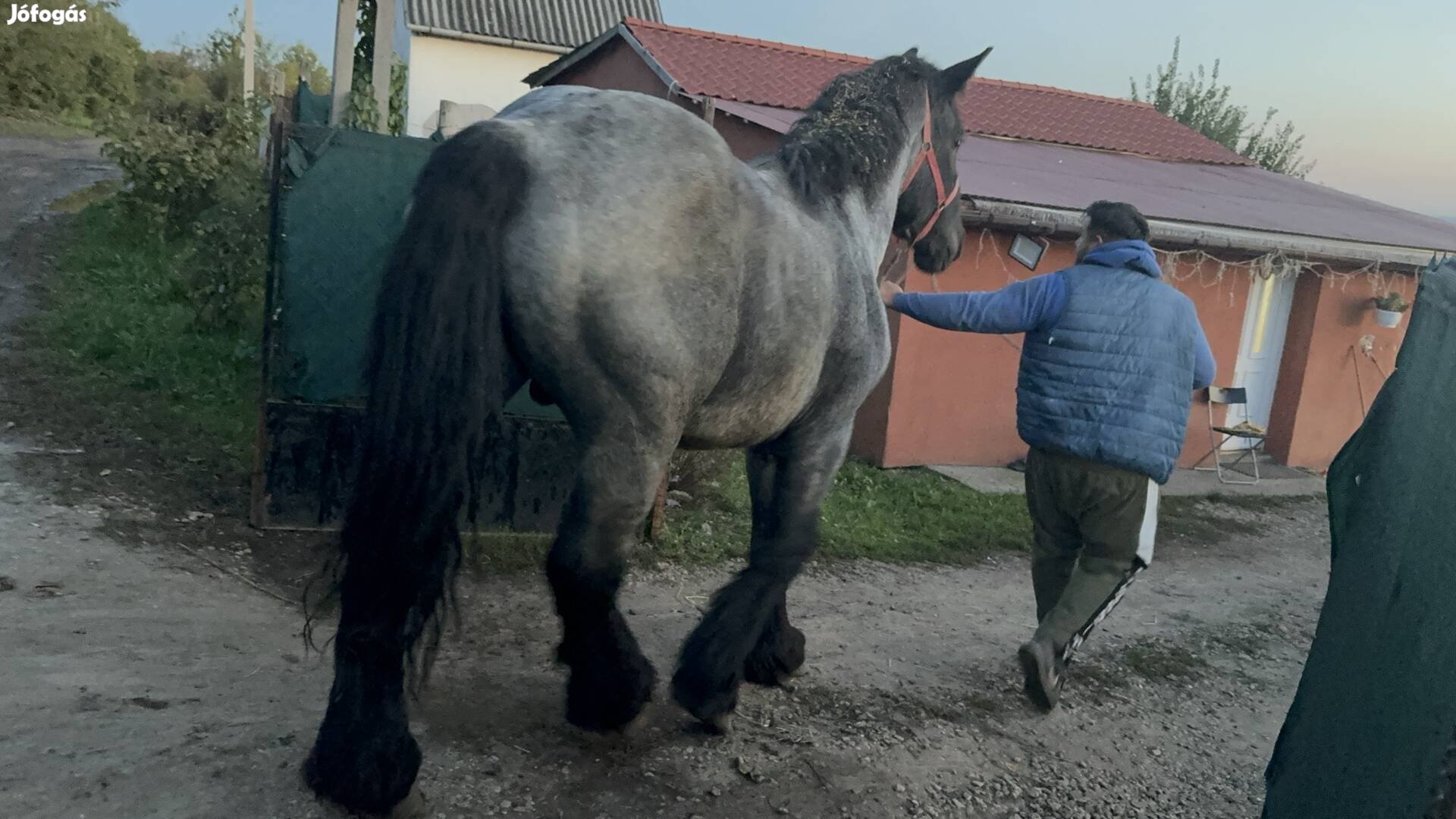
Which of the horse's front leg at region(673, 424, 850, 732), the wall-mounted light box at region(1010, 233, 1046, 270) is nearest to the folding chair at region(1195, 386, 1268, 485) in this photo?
the wall-mounted light box at region(1010, 233, 1046, 270)

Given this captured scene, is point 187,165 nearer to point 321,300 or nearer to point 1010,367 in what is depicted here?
point 321,300

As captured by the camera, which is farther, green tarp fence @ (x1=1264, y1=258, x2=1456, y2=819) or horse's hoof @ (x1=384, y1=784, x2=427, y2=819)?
horse's hoof @ (x1=384, y1=784, x2=427, y2=819)

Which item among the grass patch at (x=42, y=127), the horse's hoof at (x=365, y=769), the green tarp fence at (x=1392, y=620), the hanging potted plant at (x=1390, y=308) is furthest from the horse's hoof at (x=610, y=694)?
the grass patch at (x=42, y=127)

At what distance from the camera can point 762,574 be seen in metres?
3.24

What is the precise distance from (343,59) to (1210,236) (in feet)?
22.3

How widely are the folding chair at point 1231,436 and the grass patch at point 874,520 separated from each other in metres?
3.08

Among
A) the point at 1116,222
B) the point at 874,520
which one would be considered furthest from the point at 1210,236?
the point at 1116,222

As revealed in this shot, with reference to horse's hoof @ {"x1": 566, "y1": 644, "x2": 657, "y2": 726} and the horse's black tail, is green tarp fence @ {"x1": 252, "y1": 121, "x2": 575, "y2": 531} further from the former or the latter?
the horse's black tail

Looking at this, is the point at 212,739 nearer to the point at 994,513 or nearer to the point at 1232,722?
the point at 1232,722

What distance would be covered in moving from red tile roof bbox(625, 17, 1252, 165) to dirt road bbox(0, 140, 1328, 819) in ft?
23.1

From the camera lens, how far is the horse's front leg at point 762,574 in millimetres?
3092

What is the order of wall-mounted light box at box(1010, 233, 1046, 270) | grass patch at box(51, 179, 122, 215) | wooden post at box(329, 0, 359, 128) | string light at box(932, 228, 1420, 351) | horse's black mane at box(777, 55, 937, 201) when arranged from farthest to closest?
grass patch at box(51, 179, 122, 215), string light at box(932, 228, 1420, 351), wall-mounted light box at box(1010, 233, 1046, 270), wooden post at box(329, 0, 359, 128), horse's black mane at box(777, 55, 937, 201)

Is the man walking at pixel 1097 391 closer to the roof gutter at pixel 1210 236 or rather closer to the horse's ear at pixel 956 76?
the horse's ear at pixel 956 76

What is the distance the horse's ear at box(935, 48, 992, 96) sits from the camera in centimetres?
399
